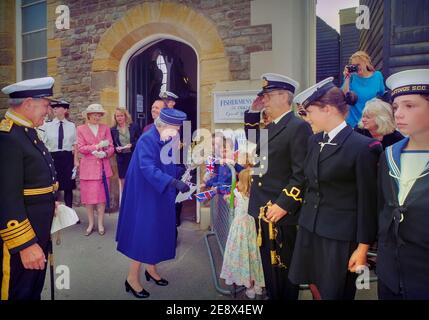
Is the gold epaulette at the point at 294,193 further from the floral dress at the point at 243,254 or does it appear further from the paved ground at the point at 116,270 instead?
the paved ground at the point at 116,270

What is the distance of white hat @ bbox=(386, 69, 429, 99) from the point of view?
4.71ft

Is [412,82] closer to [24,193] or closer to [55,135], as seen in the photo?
[24,193]

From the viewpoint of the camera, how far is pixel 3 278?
6.28 ft

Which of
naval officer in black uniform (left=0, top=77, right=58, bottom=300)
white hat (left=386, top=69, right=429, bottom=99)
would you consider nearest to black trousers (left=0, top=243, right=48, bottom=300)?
naval officer in black uniform (left=0, top=77, right=58, bottom=300)

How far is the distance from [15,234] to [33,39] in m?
5.21

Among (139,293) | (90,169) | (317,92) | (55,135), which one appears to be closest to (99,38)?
(55,135)

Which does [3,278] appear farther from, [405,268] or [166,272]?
[405,268]

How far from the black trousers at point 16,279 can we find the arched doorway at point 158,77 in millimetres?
3940

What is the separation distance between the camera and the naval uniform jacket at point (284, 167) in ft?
6.86

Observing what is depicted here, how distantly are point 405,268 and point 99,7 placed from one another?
211 inches

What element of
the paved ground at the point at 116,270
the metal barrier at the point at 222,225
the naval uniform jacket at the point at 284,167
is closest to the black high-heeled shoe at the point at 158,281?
the paved ground at the point at 116,270

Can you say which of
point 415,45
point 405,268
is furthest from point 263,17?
point 405,268

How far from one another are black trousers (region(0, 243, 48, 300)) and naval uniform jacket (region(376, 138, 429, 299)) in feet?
6.62

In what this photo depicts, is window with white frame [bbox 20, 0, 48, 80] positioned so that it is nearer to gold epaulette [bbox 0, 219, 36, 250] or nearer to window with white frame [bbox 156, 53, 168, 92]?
window with white frame [bbox 156, 53, 168, 92]
